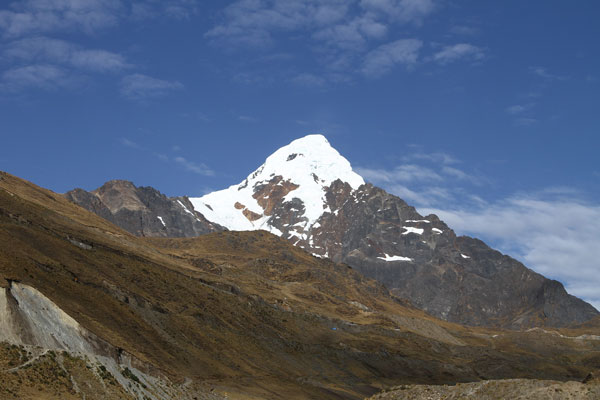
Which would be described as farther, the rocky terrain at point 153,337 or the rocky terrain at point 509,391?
the rocky terrain at point 153,337

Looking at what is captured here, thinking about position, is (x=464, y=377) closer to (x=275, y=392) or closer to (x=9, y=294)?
(x=275, y=392)

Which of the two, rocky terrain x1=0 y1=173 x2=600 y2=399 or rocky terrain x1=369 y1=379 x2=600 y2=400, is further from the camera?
rocky terrain x1=0 y1=173 x2=600 y2=399

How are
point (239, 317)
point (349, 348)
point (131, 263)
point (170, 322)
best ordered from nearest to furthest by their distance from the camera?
point (170, 322) → point (131, 263) → point (239, 317) → point (349, 348)

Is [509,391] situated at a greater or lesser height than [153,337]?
greater

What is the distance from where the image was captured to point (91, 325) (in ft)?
281

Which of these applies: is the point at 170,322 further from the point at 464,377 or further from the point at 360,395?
the point at 464,377

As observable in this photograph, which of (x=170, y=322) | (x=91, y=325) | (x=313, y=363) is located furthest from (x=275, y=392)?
(x=313, y=363)

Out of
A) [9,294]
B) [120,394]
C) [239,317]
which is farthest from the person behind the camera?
[239,317]

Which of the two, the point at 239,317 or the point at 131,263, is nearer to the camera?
the point at 131,263

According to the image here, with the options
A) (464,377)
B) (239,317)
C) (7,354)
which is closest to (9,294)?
(7,354)

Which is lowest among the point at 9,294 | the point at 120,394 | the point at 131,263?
the point at 120,394

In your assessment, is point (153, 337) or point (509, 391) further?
point (153, 337)

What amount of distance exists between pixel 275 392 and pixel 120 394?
168 ft

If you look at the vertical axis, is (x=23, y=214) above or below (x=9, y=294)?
above
